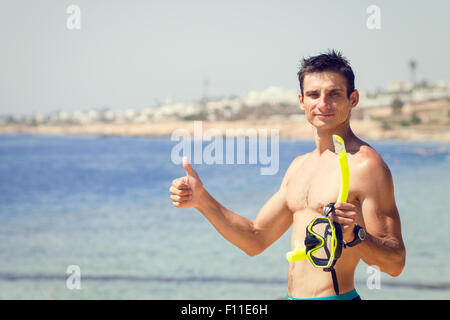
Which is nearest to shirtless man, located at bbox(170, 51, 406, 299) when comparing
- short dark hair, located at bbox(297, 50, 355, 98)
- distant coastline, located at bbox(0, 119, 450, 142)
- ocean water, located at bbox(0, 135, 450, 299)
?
short dark hair, located at bbox(297, 50, 355, 98)

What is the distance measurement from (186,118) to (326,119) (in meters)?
117

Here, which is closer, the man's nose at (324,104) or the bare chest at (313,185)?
the man's nose at (324,104)

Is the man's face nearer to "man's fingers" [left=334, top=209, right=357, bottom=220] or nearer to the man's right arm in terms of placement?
the man's right arm

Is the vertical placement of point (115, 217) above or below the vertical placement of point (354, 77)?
below

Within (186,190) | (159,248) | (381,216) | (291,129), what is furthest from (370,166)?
(291,129)

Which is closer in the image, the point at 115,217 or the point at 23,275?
the point at 23,275

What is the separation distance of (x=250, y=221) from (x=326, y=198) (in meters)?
0.47

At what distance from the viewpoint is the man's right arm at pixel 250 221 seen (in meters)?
3.02

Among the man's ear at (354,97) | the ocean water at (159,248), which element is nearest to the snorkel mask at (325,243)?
the man's ear at (354,97)

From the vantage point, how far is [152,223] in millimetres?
23375

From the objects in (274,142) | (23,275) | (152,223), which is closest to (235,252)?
(23,275)

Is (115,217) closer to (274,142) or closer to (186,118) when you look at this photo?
(274,142)

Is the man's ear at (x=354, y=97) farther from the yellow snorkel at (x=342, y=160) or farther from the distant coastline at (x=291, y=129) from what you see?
the distant coastline at (x=291, y=129)
